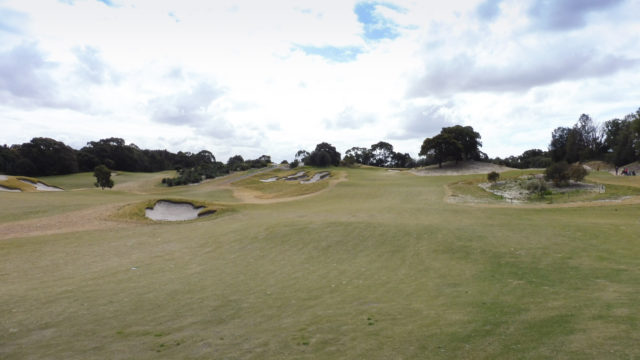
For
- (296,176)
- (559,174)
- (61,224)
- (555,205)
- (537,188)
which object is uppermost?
(296,176)

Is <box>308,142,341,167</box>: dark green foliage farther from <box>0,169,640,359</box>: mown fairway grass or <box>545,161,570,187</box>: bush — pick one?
<box>0,169,640,359</box>: mown fairway grass

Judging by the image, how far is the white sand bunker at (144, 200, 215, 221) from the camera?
97.9 feet

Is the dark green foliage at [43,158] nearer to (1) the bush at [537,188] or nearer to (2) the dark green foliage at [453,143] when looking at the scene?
(2) the dark green foliage at [453,143]

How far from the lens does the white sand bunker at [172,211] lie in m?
29.8

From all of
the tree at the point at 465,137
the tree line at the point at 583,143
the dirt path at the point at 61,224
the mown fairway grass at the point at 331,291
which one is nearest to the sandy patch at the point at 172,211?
the dirt path at the point at 61,224

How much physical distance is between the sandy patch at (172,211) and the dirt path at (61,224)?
3199 mm

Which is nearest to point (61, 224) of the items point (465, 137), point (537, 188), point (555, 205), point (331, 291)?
point (331, 291)

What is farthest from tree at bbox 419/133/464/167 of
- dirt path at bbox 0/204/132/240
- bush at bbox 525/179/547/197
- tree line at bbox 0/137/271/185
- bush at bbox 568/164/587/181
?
dirt path at bbox 0/204/132/240

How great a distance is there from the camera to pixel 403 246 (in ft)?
55.7

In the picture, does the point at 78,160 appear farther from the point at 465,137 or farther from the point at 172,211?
the point at 465,137

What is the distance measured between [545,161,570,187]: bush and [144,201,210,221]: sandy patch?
36.1 metres

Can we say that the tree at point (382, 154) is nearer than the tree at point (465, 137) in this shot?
No

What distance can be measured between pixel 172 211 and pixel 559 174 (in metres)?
39.0

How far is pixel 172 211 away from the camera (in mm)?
31641
